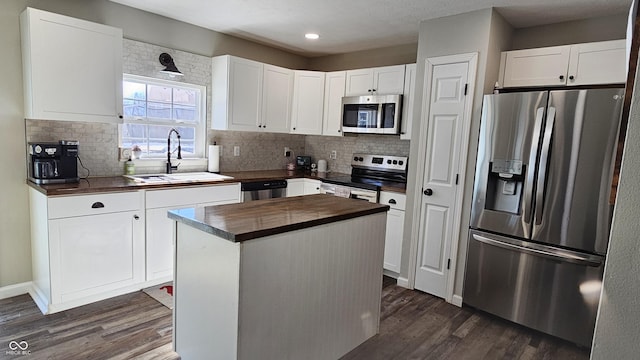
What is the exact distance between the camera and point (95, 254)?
275 cm

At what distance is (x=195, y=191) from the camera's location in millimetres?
3297

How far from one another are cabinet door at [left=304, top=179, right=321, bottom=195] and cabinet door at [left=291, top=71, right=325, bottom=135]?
0.66 metres

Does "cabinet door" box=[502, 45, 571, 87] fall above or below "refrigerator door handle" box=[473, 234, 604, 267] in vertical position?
above

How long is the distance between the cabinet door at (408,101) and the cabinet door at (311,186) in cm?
113

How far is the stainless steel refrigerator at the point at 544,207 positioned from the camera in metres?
2.41

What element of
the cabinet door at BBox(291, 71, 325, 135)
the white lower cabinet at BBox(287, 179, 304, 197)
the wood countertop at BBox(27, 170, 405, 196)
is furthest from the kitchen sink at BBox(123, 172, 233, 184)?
the cabinet door at BBox(291, 71, 325, 135)

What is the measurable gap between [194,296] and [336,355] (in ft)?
3.13

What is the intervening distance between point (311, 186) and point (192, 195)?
1.43 metres

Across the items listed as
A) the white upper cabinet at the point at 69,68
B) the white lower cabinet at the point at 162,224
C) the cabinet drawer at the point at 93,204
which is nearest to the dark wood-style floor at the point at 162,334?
the white lower cabinet at the point at 162,224

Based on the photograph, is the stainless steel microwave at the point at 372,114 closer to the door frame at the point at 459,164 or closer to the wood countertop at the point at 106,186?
the door frame at the point at 459,164

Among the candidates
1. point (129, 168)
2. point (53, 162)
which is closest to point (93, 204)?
point (53, 162)

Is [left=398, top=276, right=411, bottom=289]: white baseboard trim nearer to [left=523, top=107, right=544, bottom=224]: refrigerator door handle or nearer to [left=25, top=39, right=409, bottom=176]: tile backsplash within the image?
[left=523, top=107, right=544, bottom=224]: refrigerator door handle

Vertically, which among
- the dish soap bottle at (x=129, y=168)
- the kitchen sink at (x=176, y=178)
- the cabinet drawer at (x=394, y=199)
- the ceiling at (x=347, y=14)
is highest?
the ceiling at (x=347, y=14)

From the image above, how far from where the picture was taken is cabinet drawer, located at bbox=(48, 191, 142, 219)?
2.53 m
